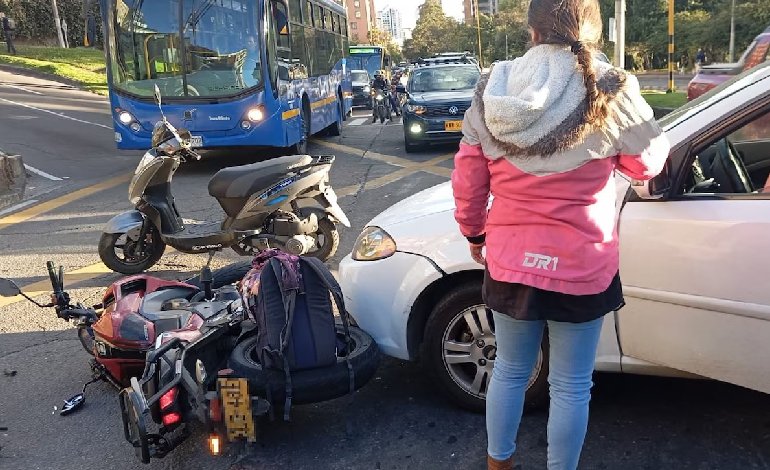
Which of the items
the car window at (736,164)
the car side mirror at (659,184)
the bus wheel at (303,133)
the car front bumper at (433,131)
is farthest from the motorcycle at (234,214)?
the car front bumper at (433,131)

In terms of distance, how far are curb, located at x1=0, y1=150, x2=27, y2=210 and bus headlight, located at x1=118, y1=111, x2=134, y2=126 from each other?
1592 mm

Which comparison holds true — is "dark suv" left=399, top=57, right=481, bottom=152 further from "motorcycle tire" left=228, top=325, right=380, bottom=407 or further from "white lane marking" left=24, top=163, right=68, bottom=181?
"motorcycle tire" left=228, top=325, right=380, bottom=407

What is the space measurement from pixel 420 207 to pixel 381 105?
16196 millimetres

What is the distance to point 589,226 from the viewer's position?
2.09 meters

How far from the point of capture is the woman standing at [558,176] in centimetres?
203

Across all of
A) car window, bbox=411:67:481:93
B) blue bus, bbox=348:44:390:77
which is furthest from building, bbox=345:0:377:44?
car window, bbox=411:67:481:93

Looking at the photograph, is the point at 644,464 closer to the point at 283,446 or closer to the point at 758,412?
the point at 758,412

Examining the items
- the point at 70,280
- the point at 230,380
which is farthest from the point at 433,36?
the point at 230,380

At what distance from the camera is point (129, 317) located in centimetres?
359

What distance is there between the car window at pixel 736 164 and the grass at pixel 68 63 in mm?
24143

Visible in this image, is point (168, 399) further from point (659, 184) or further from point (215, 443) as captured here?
point (659, 184)

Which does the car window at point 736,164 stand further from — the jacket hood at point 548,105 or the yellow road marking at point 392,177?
the yellow road marking at point 392,177

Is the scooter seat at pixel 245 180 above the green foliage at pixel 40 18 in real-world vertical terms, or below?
below

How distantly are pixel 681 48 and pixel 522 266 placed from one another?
55.3 meters
